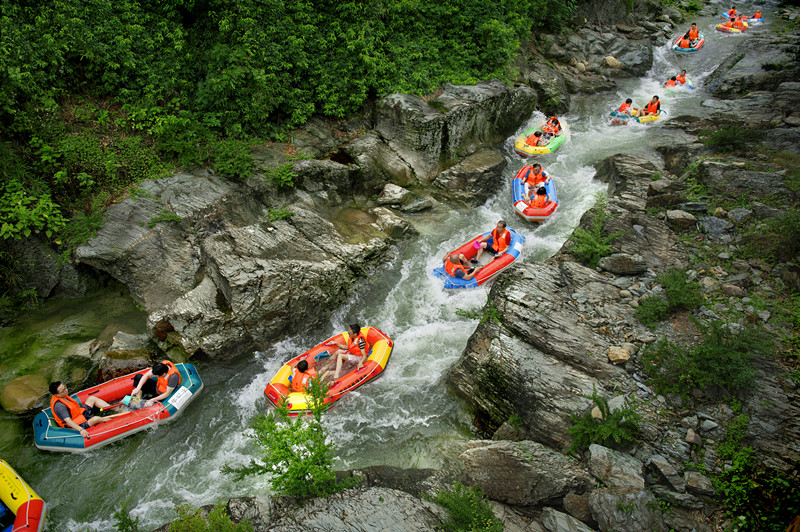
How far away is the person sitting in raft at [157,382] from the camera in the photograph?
7.84 metres

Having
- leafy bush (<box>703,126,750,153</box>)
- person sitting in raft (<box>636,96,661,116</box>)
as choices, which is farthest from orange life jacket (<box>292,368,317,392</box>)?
person sitting in raft (<box>636,96,661,116</box>)

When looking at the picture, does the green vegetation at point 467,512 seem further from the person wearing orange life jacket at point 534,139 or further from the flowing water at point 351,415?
the person wearing orange life jacket at point 534,139

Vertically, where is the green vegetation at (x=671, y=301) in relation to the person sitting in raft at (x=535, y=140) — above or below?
below

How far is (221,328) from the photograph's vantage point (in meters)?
8.62

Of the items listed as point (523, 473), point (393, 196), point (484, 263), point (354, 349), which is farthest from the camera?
point (393, 196)

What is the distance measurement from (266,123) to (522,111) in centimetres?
1001

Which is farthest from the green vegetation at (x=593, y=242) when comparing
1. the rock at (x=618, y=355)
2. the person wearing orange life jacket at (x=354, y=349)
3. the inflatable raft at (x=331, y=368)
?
the person wearing orange life jacket at (x=354, y=349)

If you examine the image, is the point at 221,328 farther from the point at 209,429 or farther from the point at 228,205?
the point at 228,205

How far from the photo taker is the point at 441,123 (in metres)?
13.0

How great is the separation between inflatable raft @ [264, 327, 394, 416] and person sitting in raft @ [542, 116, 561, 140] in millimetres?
10753

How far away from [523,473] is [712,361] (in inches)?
134

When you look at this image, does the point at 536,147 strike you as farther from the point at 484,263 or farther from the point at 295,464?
the point at 295,464

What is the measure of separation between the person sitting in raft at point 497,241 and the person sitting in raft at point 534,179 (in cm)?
255

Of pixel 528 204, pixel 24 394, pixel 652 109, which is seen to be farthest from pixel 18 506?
pixel 652 109
